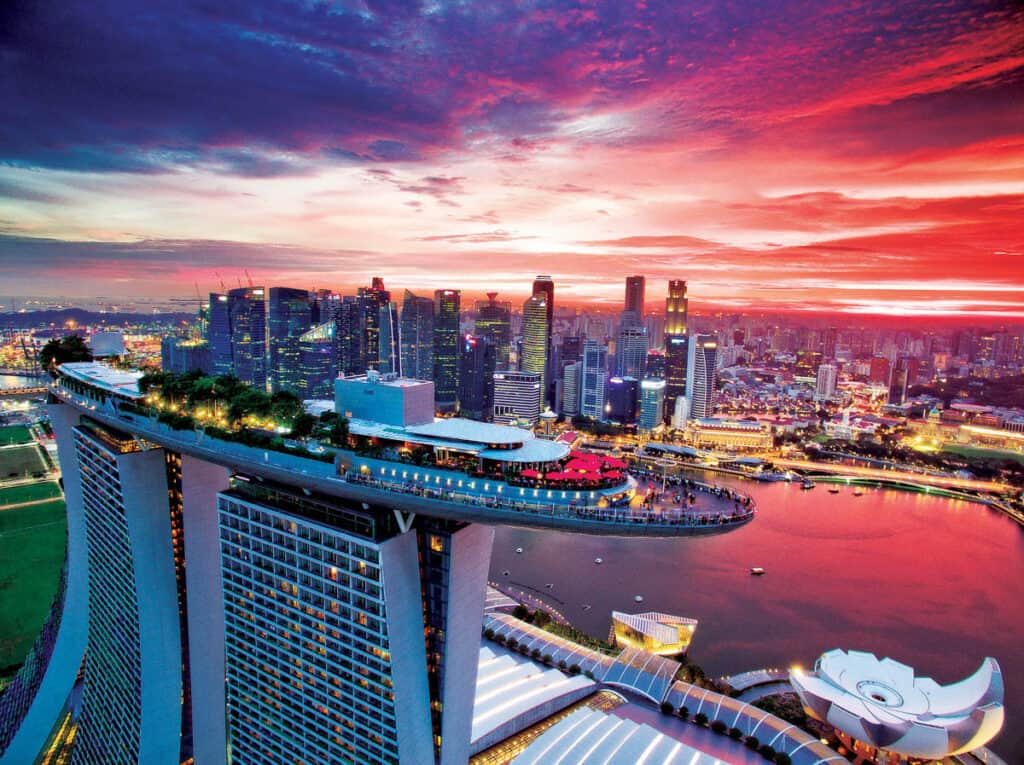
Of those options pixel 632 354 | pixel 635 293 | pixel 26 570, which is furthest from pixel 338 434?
pixel 635 293

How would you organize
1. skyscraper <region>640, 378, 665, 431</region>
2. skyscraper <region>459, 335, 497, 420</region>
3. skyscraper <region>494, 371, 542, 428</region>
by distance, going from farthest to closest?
skyscraper <region>459, 335, 497, 420</region>, skyscraper <region>640, 378, 665, 431</region>, skyscraper <region>494, 371, 542, 428</region>

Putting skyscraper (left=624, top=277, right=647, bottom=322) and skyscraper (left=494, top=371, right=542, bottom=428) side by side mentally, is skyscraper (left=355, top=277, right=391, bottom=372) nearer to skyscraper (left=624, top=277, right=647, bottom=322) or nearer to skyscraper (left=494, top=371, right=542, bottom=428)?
skyscraper (left=494, top=371, right=542, bottom=428)

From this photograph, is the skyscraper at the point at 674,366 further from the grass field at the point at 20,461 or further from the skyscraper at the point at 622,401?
the grass field at the point at 20,461

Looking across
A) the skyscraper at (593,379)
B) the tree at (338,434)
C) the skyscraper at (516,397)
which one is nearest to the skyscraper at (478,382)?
the skyscraper at (516,397)

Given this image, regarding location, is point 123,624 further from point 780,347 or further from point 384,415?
point 780,347

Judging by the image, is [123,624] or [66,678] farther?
[66,678]

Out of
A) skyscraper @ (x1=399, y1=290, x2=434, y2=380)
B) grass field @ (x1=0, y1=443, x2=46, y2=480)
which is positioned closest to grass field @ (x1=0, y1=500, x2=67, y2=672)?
grass field @ (x1=0, y1=443, x2=46, y2=480)

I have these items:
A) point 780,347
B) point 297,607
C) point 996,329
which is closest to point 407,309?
point 297,607
